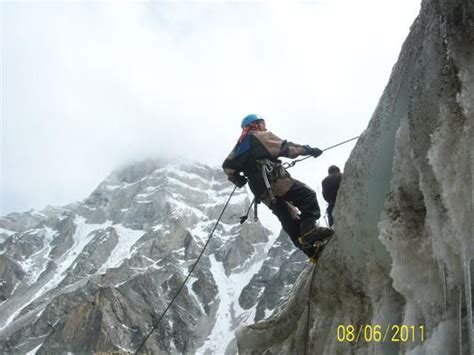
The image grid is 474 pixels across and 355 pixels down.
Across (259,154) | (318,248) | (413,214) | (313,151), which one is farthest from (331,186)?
(413,214)

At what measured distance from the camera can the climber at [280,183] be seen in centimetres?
759

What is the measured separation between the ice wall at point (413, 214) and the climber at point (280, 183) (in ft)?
1.44

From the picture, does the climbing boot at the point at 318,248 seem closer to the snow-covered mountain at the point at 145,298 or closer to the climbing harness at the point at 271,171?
the climbing harness at the point at 271,171

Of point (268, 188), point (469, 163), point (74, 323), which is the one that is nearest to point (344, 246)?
point (268, 188)

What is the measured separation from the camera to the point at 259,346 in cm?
849

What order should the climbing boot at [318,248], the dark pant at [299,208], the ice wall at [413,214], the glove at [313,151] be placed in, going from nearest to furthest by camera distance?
the ice wall at [413,214]
the dark pant at [299,208]
the climbing boot at [318,248]
the glove at [313,151]

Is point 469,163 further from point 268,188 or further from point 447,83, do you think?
point 268,188

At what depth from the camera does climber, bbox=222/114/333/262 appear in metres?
7.59

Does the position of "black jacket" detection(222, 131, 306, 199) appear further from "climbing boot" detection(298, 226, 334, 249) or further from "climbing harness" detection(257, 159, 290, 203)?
"climbing boot" detection(298, 226, 334, 249)

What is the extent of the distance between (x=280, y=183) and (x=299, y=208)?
0.45 meters
